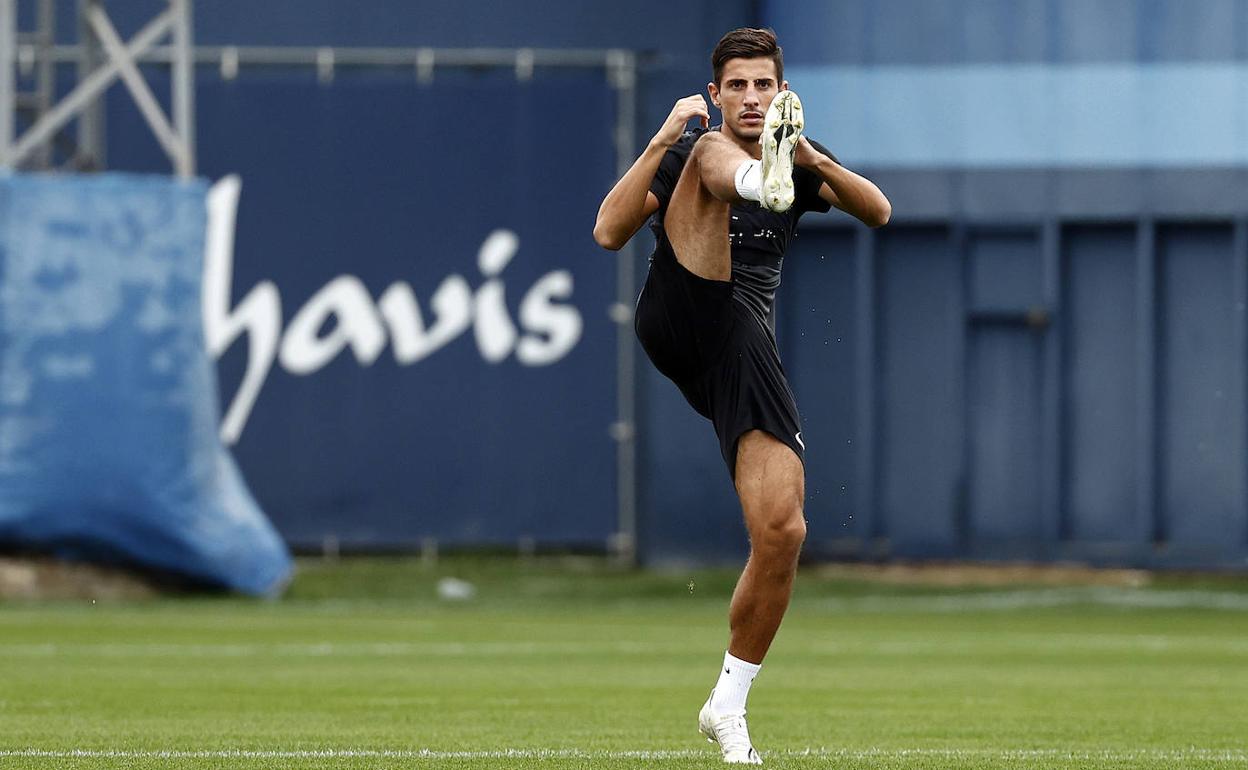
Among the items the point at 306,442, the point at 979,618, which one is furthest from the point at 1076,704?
the point at 306,442

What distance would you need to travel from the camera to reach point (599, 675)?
12.2m

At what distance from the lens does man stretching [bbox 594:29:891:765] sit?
7277mm

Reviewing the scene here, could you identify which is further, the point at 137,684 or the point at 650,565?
the point at 650,565

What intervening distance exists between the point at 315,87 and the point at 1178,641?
32.8 ft

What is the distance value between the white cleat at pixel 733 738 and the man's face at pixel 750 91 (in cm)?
183

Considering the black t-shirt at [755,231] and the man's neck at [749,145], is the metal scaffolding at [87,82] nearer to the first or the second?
the black t-shirt at [755,231]

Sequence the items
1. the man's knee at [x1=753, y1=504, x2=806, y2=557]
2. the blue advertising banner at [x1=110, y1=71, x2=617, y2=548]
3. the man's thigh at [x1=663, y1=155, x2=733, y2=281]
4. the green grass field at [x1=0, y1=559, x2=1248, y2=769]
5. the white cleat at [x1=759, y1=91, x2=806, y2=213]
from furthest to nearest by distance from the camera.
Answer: the blue advertising banner at [x1=110, y1=71, x2=617, y2=548] → the green grass field at [x1=0, y1=559, x2=1248, y2=769] → the man's thigh at [x1=663, y1=155, x2=733, y2=281] → the man's knee at [x1=753, y1=504, x2=806, y2=557] → the white cleat at [x1=759, y1=91, x2=806, y2=213]

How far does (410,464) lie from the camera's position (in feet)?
70.1

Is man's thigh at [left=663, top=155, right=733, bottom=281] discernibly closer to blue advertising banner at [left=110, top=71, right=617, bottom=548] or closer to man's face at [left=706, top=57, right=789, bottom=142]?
man's face at [left=706, top=57, right=789, bottom=142]

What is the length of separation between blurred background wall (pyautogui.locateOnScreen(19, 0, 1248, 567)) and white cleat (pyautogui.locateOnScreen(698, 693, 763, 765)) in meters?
13.3

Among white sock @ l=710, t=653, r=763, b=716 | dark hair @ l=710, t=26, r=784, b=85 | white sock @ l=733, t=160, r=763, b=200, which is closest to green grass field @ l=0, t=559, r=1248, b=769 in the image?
white sock @ l=710, t=653, r=763, b=716

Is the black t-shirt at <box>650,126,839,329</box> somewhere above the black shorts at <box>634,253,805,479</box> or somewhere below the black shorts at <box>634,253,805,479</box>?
above

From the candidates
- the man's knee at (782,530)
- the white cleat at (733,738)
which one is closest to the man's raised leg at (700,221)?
the man's knee at (782,530)

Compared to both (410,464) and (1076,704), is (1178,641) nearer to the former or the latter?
(1076,704)
